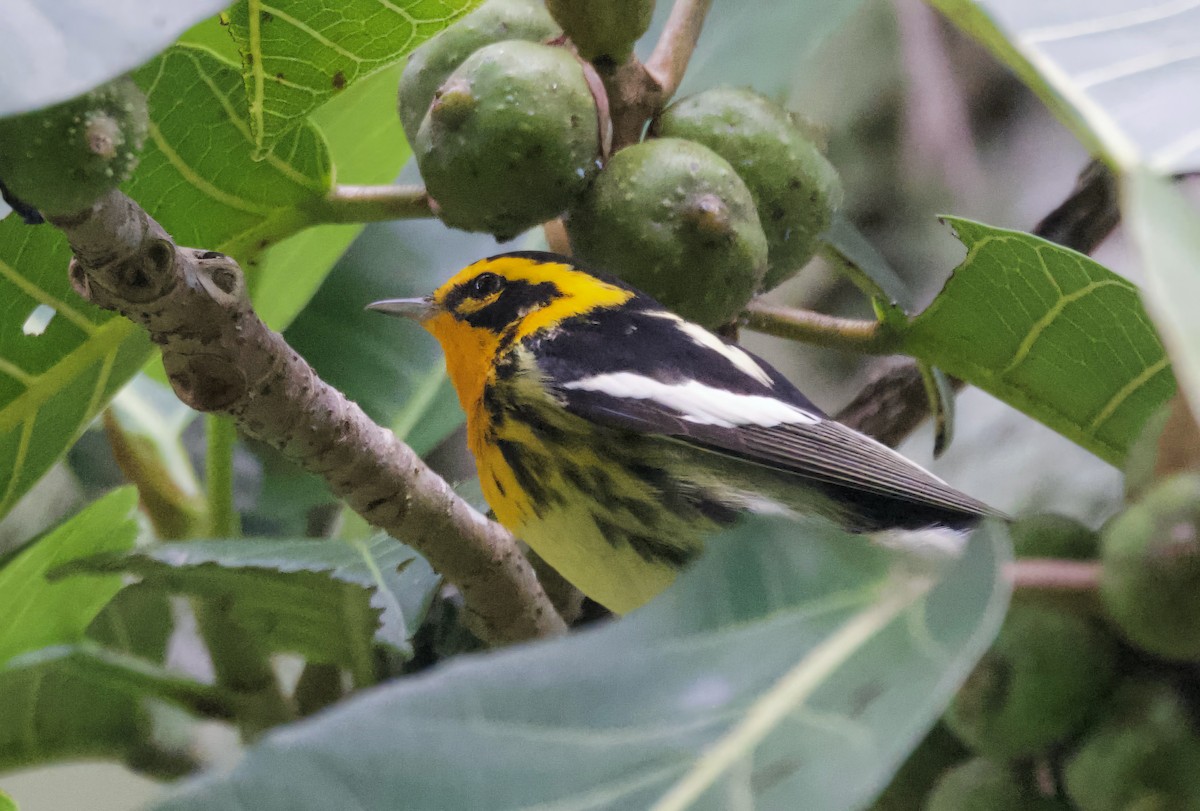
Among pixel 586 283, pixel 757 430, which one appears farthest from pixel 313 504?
pixel 757 430

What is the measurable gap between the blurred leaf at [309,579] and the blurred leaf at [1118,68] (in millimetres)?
514

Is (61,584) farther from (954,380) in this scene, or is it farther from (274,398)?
(954,380)

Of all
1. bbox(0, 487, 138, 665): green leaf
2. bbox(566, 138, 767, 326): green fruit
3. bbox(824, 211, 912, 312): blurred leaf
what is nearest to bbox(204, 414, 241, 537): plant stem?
bbox(0, 487, 138, 665): green leaf

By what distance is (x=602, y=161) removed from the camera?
2.34 feet

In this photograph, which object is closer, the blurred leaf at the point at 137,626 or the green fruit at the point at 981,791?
the green fruit at the point at 981,791

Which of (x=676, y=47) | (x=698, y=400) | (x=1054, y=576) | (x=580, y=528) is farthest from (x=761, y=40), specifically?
(x=1054, y=576)

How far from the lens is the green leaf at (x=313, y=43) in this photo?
22.4 inches

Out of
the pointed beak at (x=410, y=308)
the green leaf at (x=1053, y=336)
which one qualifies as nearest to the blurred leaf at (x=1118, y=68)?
the green leaf at (x=1053, y=336)

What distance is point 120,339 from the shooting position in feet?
2.43

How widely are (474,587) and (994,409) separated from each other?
1434 millimetres

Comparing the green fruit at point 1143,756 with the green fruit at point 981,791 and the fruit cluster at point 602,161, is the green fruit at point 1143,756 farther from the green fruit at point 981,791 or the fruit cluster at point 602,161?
the fruit cluster at point 602,161

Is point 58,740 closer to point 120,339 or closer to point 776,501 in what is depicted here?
point 120,339

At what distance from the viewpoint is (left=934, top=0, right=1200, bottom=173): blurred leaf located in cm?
40

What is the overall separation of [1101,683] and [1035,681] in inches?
1.2
